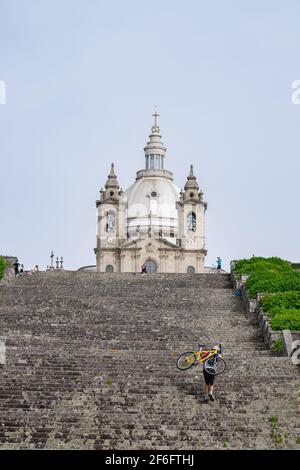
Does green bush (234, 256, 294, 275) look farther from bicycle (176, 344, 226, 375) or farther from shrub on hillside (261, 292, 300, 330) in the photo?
bicycle (176, 344, 226, 375)

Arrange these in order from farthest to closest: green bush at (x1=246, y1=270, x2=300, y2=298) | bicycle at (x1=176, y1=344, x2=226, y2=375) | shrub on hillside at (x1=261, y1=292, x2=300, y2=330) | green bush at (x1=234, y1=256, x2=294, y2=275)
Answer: green bush at (x1=234, y1=256, x2=294, y2=275) < green bush at (x1=246, y1=270, x2=300, y2=298) < shrub on hillside at (x1=261, y1=292, x2=300, y2=330) < bicycle at (x1=176, y1=344, x2=226, y2=375)

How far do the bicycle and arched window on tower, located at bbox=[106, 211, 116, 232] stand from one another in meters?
64.2

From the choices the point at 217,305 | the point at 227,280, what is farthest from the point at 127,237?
the point at 217,305

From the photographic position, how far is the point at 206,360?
95.6 ft

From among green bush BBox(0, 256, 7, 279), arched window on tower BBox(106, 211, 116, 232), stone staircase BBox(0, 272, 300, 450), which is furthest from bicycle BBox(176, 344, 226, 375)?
arched window on tower BBox(106, 211, 116, 232)

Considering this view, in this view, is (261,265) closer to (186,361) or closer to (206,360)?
(186,361)

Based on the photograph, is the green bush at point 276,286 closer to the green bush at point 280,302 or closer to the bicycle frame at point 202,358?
the green bush at point 280,302

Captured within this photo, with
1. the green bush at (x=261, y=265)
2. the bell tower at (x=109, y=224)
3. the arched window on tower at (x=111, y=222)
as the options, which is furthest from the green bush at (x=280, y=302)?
the arched window on tower at (x=111, y=222)

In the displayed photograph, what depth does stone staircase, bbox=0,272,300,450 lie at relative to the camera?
27.0m

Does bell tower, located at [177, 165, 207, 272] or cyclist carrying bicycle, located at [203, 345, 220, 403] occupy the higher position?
bell tower, located at [177, 165, 207, 272]

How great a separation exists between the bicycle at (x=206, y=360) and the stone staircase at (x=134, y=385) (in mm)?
307

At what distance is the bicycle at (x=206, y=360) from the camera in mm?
28891

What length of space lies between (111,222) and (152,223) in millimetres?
7785
